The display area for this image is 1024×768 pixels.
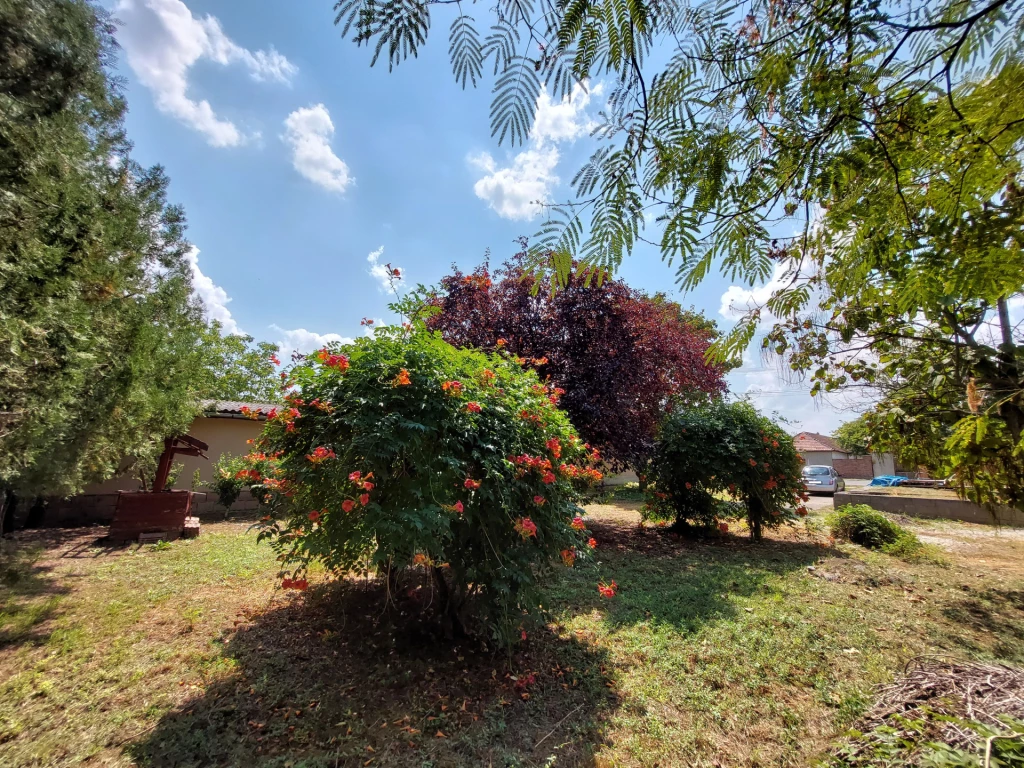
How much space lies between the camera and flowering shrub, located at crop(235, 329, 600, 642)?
2453mm

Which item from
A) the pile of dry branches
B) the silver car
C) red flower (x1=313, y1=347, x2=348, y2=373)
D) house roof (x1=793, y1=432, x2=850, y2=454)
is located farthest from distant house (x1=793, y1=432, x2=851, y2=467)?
red flower (x1=313, y1=347, x2=348, y2=373)

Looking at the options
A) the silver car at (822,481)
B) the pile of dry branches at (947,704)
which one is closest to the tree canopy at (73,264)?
the pile of dry branches at (947,704)

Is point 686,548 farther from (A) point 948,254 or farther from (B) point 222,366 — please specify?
(B) point 222,366

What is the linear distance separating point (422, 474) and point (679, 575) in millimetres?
4232

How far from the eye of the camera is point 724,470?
6727 millimetres

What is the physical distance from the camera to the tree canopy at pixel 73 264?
10.2 feet

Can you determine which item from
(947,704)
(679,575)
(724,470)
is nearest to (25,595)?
(679,575)

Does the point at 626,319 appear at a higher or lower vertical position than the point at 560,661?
higher

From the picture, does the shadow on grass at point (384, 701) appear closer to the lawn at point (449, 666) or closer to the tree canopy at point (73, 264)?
the lawn at point (449, 666)

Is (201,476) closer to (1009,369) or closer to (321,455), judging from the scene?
(321,455)

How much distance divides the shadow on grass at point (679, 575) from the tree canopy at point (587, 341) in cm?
154

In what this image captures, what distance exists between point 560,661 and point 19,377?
490 cm

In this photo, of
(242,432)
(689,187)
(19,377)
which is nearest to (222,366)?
(242,432)

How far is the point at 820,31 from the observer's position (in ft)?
4.63
